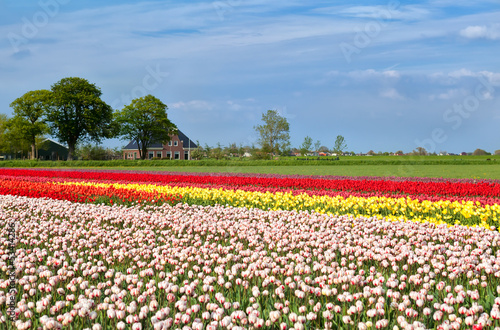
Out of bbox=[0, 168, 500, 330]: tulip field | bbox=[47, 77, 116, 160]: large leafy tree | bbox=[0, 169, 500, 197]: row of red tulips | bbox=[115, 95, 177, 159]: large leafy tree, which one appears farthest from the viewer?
bbox=[115, 95, 177, 159]: large leafy tree

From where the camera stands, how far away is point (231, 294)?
490 centimetres

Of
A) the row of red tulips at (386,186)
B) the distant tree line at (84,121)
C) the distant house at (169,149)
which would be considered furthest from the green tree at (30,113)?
the row of red tulips at (386,186)

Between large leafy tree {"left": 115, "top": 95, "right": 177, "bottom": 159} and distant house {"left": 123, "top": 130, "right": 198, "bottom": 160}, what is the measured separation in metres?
14.2

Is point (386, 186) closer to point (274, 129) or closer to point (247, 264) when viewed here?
point (247, 264)

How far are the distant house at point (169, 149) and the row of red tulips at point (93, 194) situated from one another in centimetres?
7744

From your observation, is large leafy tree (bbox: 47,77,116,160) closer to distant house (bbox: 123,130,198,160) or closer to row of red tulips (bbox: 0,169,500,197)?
distant house (bbox: 123,130,198,160)

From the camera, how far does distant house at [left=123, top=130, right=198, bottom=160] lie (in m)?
93.9

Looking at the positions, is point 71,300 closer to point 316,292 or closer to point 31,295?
point 31,295

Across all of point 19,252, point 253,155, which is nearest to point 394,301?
point 19,252

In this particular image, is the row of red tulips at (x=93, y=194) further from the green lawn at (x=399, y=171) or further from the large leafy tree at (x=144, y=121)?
the large leafy tree at (x=144, y=121)

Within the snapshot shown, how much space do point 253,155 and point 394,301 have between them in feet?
216

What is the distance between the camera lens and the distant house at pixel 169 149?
3695 inches

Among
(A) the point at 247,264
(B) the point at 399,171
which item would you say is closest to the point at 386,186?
(A) the point at 247,264

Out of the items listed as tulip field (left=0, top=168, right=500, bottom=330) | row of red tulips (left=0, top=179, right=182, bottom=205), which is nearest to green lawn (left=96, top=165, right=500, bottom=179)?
row of red tulips (left=0, top=179, right=182, bottom=205)
